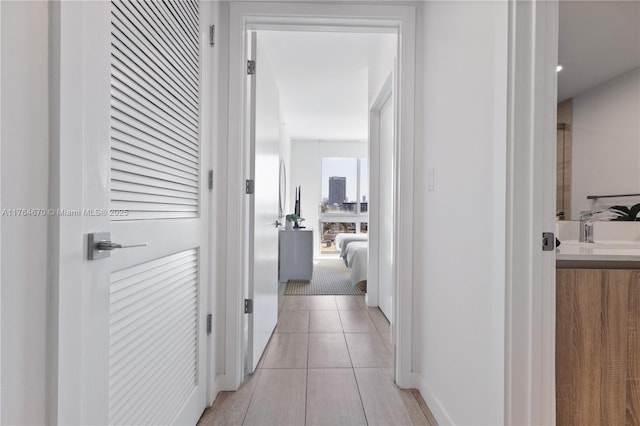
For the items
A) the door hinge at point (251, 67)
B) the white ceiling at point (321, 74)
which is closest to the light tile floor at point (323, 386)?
the door hinge at point (251, 67)

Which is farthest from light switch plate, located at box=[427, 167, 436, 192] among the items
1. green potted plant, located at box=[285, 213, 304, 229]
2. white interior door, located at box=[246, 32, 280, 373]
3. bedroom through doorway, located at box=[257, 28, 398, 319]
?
green potted plant, located at box=[285, 213, 304, 229]

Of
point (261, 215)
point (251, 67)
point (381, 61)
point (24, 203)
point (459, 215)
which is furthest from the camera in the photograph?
point (381, 61)

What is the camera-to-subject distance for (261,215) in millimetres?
2404

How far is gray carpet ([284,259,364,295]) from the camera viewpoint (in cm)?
450

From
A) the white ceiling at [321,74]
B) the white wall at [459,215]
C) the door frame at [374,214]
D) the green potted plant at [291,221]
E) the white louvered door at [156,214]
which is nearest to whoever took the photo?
the white louvered door at [156,214]

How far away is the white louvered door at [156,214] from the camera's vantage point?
3.24 feet

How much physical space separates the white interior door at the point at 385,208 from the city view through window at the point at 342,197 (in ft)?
13.6

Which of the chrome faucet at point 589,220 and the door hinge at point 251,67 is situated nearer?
the chrome faucet at point 589,220

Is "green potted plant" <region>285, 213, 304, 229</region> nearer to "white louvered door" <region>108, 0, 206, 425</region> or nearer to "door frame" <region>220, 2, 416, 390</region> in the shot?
"door frame" <region>220, 2, 416, 390</region>

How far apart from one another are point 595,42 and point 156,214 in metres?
2.32

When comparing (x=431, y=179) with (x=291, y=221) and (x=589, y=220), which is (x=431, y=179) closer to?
(x=589, y=220)

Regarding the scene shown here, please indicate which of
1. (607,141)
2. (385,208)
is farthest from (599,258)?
(385,208)

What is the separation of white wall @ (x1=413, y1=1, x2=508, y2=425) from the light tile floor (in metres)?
0.24

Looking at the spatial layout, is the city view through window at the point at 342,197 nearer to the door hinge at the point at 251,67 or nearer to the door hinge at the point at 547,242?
the door hinge at the point at 251,67
